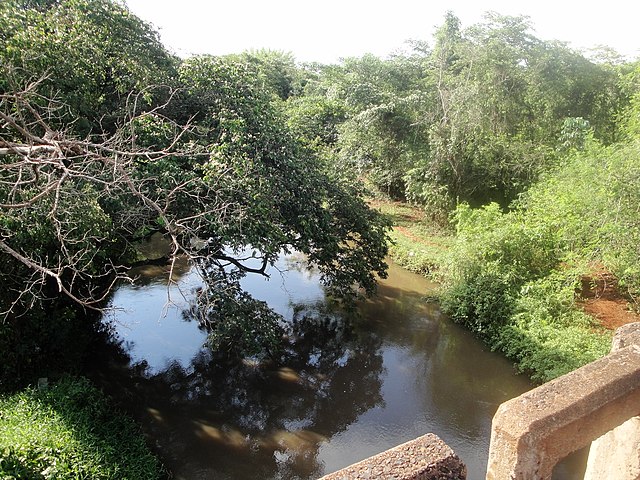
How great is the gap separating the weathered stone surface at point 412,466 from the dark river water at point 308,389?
386cm

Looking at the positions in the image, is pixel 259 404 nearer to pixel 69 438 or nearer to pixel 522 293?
pixel 69 438

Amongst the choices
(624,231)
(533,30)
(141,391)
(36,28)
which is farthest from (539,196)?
(36,28)

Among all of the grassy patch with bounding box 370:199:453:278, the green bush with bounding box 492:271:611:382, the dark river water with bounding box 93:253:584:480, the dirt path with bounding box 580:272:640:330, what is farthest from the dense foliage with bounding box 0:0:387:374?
the dirt path with bounding box 580:272:640:330

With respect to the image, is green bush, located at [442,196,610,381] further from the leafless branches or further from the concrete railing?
the leafless branches

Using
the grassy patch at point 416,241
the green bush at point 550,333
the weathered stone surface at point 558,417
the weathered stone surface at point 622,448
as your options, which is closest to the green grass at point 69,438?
the weathered stone surface at point 558,417

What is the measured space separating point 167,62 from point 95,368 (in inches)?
217

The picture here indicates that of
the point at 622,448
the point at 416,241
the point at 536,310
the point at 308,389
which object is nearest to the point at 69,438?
the point at 308,389

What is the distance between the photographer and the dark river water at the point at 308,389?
6441mm

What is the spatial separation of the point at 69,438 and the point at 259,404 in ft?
9.41

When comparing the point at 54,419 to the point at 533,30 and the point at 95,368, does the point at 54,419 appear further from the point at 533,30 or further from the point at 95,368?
the point at 533,30

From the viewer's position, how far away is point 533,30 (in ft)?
45.6

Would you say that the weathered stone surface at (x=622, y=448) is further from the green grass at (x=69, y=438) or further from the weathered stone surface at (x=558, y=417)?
the green grass at (x=69, y=438)

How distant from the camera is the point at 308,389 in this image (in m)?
7.84

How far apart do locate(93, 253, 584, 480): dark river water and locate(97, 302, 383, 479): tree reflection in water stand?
2 cm
